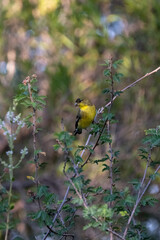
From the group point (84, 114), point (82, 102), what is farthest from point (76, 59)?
point (84, 114)

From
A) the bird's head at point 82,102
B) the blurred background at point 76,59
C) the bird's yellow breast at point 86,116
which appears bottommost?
the bird's yellow breast at point 86,116

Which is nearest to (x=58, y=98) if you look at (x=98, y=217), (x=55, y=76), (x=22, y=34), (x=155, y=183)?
(x=55, y=76)

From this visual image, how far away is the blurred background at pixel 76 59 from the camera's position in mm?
4750

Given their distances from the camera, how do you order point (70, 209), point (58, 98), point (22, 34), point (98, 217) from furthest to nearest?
point (22, 34) < point (58, 98) < point (70, 209) < point (98, 217)

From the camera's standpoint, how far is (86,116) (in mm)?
3982

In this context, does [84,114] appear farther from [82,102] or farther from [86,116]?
[82,102]

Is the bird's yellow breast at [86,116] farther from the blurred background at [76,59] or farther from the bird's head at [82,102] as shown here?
the blurred background at [76,59]

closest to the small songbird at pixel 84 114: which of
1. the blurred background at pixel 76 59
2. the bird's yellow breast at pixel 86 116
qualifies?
the bird's yellow breast at pixel 86 116

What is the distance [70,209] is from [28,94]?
0.64 metres

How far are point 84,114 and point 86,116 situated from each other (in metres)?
0.08

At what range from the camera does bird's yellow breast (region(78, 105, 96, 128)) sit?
3.93 meters

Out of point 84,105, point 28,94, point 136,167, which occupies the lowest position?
point 28,94

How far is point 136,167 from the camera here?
430 centimetres

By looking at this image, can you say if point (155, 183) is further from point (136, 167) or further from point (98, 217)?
point (98, 217)
